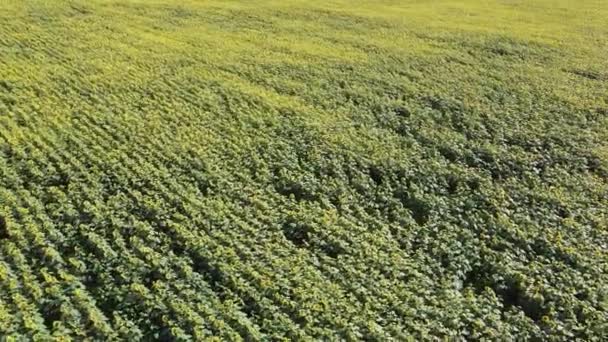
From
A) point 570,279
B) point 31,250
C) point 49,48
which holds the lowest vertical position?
point 570,279

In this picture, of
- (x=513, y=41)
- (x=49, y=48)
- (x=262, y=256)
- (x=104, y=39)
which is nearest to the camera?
(x=262, y=256)

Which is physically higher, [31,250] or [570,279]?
[31,250]

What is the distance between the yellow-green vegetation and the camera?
10.4 meters

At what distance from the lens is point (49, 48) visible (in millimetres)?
22938

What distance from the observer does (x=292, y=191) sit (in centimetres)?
1431

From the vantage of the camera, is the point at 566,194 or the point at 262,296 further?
the point at 566,194

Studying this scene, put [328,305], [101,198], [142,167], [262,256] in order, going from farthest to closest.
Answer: [142,167], [101,198], [262,256], [328,305]

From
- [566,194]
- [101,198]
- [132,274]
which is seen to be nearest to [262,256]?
[132,274]

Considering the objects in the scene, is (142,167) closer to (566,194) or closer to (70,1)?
(566,194)

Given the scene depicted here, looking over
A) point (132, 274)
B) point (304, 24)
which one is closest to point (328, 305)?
point (132, 274)

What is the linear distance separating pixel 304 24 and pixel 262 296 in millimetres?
22798

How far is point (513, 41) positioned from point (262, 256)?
22955 millimetres

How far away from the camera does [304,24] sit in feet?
102

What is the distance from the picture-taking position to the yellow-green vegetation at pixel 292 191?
10445 mm
